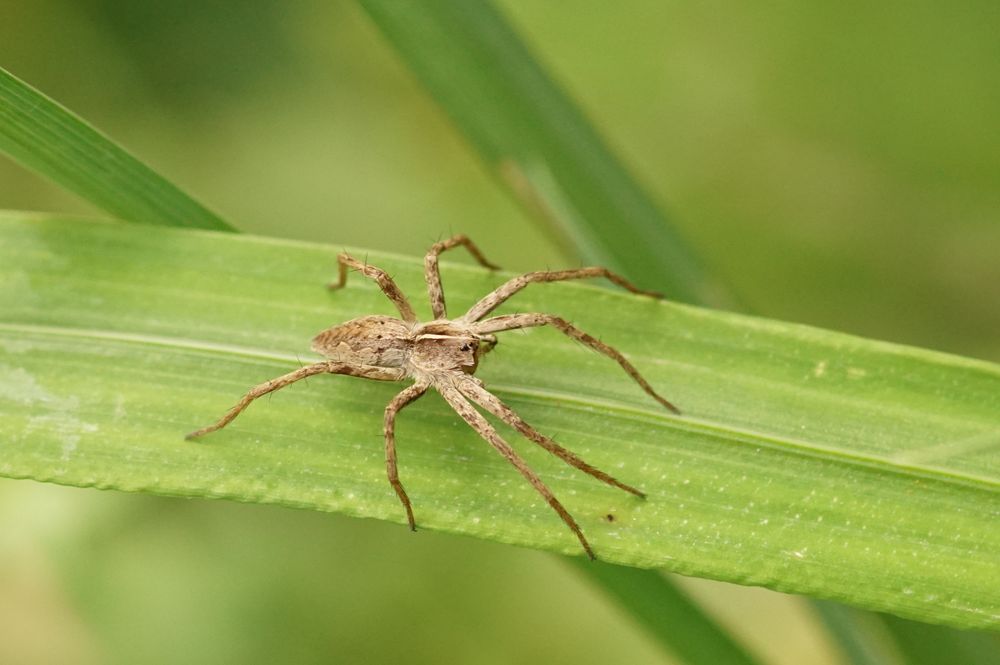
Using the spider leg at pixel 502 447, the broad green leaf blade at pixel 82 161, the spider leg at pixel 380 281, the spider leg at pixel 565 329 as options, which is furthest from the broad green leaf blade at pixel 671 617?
the broad green leaf blade at pixel 82 161

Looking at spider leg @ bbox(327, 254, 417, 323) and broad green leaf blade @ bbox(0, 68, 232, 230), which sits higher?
spider leg @ bbox(327, 254, 417, 323)

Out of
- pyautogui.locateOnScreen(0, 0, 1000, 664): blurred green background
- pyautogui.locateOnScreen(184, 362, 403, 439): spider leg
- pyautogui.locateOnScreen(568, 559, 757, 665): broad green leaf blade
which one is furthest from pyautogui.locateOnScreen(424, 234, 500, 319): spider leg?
pyautogui.locateOnScreen(0, 0, 1000, 664): blurred green background

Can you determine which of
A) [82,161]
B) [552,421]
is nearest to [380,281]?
[552,421]

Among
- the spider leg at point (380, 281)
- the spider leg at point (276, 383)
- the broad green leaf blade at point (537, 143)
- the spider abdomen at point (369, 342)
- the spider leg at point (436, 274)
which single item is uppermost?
the broad green leaf blade at point (537, 143)

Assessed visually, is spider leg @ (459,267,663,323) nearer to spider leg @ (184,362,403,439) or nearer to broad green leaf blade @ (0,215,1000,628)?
broad green leaf blade @ (0,215,1000,628)

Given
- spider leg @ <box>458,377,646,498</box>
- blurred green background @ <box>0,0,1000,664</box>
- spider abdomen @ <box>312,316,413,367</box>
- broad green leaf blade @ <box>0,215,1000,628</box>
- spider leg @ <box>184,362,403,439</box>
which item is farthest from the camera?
blurred green background @ <box>0,0,1000,664</box>

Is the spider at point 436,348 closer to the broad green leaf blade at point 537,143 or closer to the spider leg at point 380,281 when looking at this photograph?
the spider leg at point 380,281

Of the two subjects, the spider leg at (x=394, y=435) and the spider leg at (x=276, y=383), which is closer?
the spider leg at (x=394, y=435)

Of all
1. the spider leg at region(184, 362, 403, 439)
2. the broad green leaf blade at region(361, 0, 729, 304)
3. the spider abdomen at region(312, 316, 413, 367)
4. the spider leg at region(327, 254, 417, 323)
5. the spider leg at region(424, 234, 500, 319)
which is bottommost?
the spider leg at region(184, 362, 403, 439)

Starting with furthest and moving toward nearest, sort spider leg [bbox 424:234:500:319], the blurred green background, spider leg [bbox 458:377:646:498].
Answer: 1. the blurred green background
2. spider leg [bbox 424:234:500:319]
3. spider leg [bbox 458:377:646:498]
